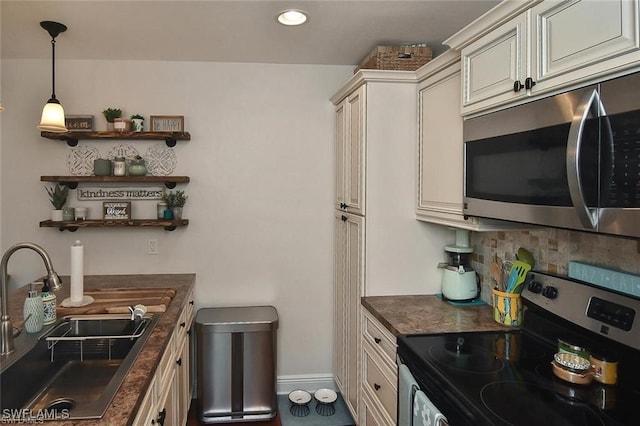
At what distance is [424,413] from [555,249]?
90 cm

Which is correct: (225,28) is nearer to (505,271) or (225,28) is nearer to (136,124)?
(136,124)

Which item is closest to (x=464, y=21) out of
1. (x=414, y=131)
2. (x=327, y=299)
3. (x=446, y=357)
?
(x=414, y=131)

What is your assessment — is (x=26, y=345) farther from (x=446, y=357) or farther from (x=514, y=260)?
(x=514, y=260)

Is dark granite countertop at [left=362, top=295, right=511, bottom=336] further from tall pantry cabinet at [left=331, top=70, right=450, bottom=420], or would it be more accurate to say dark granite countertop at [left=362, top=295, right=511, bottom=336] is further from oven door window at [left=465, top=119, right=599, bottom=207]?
oven door window at [left=465, top=119, right=599, bottom=207]

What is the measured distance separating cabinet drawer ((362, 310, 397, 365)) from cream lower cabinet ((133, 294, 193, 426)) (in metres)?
0.98

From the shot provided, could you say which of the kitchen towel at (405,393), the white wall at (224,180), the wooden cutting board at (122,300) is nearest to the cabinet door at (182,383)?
the wooden cutting board at (122,300)

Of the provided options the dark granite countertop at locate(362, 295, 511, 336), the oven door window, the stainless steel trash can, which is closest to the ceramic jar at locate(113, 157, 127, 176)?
the stainless steel trash can

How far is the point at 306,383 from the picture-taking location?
3111mm

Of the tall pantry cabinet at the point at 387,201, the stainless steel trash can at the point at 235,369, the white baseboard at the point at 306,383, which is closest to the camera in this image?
the tall pantry cabinet at the point at 387,201

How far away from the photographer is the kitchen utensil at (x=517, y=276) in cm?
186

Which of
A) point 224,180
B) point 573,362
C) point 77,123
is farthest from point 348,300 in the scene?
point 77,123

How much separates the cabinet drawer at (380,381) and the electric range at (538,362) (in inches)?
10.2

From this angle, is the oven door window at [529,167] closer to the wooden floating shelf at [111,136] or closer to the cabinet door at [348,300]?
the cabinet door at [348,300]

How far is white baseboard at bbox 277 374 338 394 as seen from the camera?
3.09m
